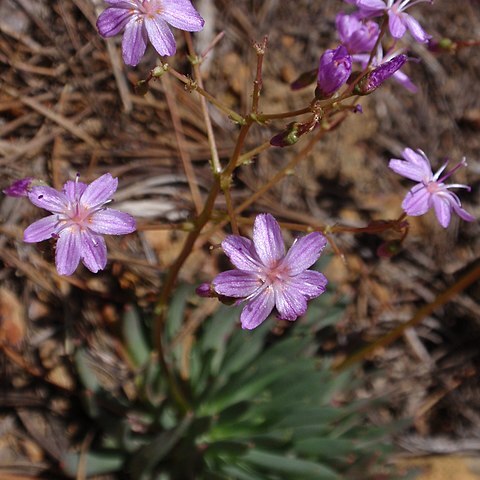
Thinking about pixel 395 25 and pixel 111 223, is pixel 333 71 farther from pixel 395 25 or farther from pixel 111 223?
pixel 111 223

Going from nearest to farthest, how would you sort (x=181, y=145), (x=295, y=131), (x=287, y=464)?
(x=295, y=131)
(x=287, y=464)
(x=181, y=145)

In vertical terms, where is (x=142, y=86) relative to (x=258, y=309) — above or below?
above

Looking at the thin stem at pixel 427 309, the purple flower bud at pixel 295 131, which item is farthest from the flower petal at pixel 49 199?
the thin stem at pixel 427 309

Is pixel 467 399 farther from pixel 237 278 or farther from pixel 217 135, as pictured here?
pixel 237 278

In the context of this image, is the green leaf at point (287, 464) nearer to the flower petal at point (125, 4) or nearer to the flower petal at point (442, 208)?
the flower petal at point (442, 208)

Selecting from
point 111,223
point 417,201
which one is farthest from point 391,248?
point 111,223

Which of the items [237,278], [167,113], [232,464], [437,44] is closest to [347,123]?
[167,113]

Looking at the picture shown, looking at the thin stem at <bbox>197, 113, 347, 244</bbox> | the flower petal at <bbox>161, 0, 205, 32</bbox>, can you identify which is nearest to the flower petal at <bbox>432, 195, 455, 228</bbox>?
the thin stem at <bbox>197, 113, 347, 244</bbox>
